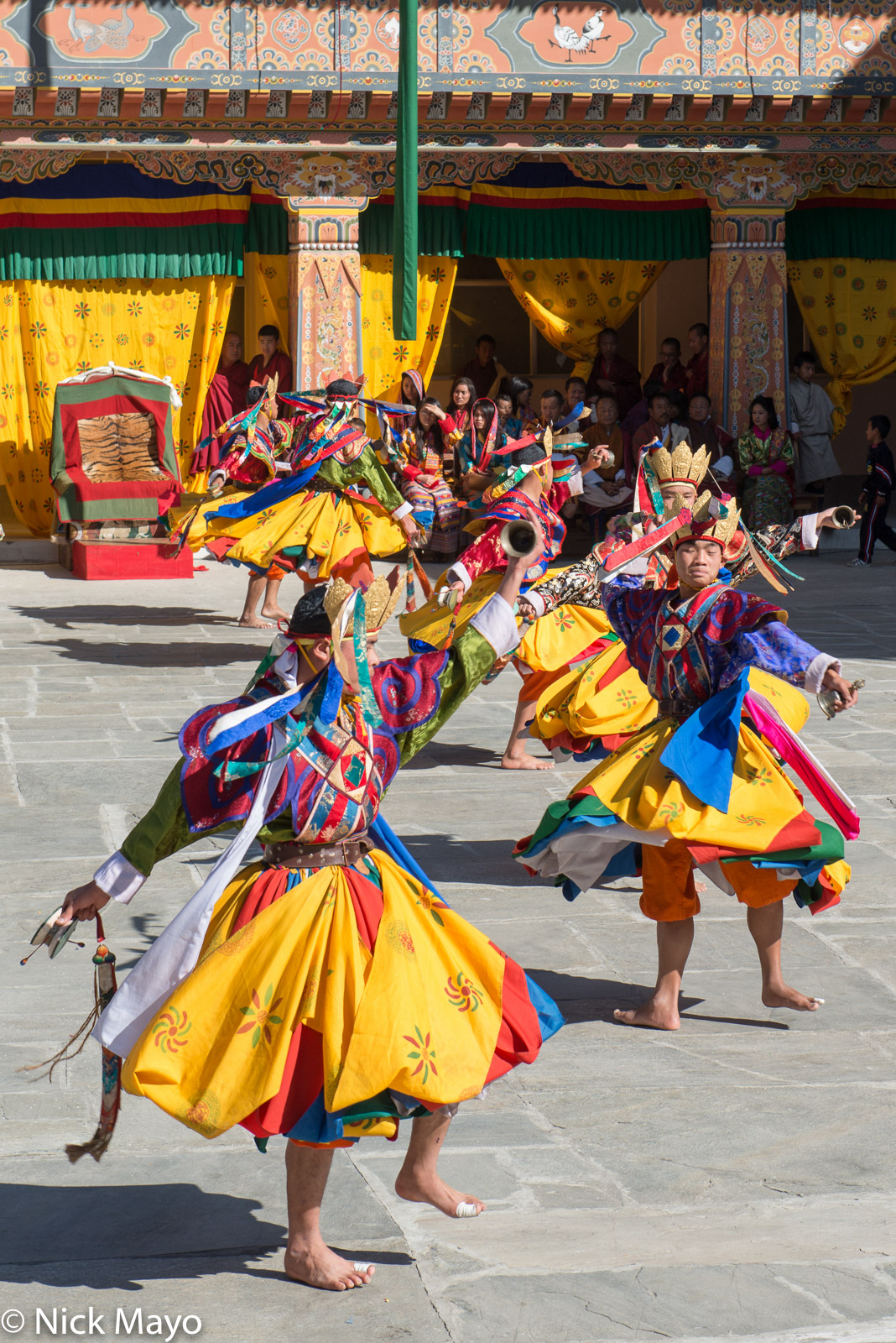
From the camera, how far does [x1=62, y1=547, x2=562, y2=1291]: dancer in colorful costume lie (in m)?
2.85

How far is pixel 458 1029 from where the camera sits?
2928mm

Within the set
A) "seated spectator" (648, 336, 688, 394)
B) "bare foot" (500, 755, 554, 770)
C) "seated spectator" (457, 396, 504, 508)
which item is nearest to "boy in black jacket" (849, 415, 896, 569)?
"seated spectator" (648, 336, 688, 394)

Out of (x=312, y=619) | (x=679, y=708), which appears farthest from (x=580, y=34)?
(x=312, y=619)

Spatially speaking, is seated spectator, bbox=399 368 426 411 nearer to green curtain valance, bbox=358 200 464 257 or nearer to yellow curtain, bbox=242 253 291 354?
green curtain valance, bbox=358 200 464 257

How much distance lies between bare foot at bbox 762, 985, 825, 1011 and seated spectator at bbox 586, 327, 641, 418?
10.6 metres

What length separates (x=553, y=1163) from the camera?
3.48m

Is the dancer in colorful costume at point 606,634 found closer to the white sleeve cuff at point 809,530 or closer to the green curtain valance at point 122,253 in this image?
the white sleeve cuff at point 809,530

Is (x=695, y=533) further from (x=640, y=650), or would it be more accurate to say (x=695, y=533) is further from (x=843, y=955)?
(x=843, y=955)

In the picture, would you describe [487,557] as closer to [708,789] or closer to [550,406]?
[708,789]

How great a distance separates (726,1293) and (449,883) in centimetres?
276

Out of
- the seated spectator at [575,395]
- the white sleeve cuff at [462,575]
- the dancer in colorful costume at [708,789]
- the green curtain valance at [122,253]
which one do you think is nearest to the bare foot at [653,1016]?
the dancer in colorful costume at [708,789]

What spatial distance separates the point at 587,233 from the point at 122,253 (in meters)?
3.99

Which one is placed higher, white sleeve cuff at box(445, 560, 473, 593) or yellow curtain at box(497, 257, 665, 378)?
yellow curtain at box(497, 257, 665, 378)

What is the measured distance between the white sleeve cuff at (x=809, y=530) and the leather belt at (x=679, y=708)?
2.09ft
